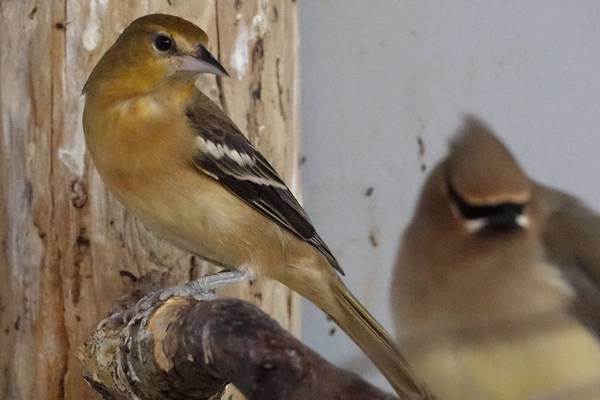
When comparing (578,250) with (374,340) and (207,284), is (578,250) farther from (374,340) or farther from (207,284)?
(207,284)

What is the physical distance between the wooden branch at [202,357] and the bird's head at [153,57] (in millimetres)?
384

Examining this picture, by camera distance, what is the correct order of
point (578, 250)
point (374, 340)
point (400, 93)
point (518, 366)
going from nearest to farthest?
point (518, 366)
point (578, 250)
point (374, 340)
point (400, 93)

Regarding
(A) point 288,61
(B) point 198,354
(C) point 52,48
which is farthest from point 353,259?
(B) point 198,354

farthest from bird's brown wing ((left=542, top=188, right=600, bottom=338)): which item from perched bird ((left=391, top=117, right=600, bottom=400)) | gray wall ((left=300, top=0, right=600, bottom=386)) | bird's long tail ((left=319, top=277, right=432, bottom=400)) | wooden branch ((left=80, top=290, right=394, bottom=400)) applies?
wooden branch ((left=80, top=290, right=394, bottom=400))

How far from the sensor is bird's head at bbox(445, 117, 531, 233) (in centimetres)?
186

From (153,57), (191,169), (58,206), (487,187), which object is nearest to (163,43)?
(153,57)

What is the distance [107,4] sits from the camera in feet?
7.09

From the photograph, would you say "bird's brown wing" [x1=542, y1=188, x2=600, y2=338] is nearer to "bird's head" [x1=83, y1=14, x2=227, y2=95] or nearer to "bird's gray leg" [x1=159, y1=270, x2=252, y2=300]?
"bird's gray leg" [x1=159, y1=270, x2=252, y2=300]

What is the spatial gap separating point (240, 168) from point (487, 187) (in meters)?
0.45

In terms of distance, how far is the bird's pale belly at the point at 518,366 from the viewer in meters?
1.71

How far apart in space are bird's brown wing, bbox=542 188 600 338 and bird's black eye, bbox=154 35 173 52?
2.30ft

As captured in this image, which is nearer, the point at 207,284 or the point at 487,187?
the point at 487,187

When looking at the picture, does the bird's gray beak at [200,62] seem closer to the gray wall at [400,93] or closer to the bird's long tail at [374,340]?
the bird's long tail at [374,340]

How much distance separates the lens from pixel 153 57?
198cm
